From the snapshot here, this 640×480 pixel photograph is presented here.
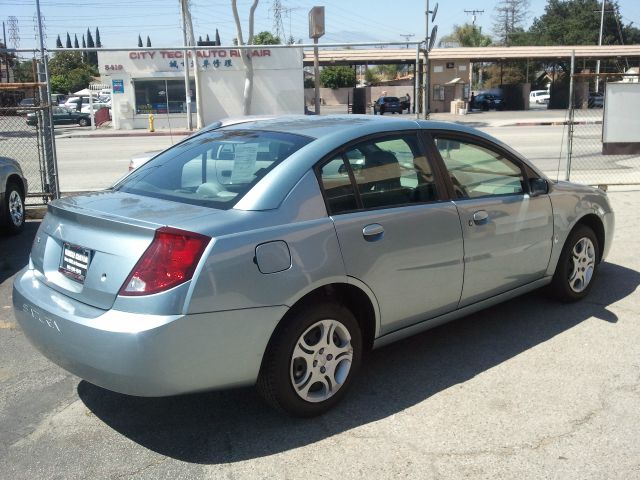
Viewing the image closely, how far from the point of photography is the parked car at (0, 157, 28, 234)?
26.9 ft

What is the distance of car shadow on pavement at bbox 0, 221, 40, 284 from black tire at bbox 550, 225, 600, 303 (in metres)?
5.18

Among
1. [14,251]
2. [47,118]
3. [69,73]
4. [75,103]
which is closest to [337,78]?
[75,103]

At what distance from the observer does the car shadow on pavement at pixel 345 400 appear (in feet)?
11.6

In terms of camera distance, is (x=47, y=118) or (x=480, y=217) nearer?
(x=480, y=217)

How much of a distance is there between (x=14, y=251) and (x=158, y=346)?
5408mm

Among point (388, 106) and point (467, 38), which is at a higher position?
point (467, 38)

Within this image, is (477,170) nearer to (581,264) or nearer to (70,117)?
(581,264)

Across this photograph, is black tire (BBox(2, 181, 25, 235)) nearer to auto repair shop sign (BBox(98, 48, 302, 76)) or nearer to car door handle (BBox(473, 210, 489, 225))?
car door handle (BBox(473, 210, 489, 225))

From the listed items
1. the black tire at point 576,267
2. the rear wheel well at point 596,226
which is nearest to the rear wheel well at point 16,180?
the black tire at point 576,267

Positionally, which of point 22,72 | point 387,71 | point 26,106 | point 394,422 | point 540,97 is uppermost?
point 387,71

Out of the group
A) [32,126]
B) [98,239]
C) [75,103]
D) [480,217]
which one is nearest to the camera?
[98,239]

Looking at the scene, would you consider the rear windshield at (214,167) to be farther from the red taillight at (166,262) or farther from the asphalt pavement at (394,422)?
the asphalt pavement at (394,422)

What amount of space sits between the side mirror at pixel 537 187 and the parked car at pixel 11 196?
6263 mm

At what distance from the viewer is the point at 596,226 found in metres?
5.69
